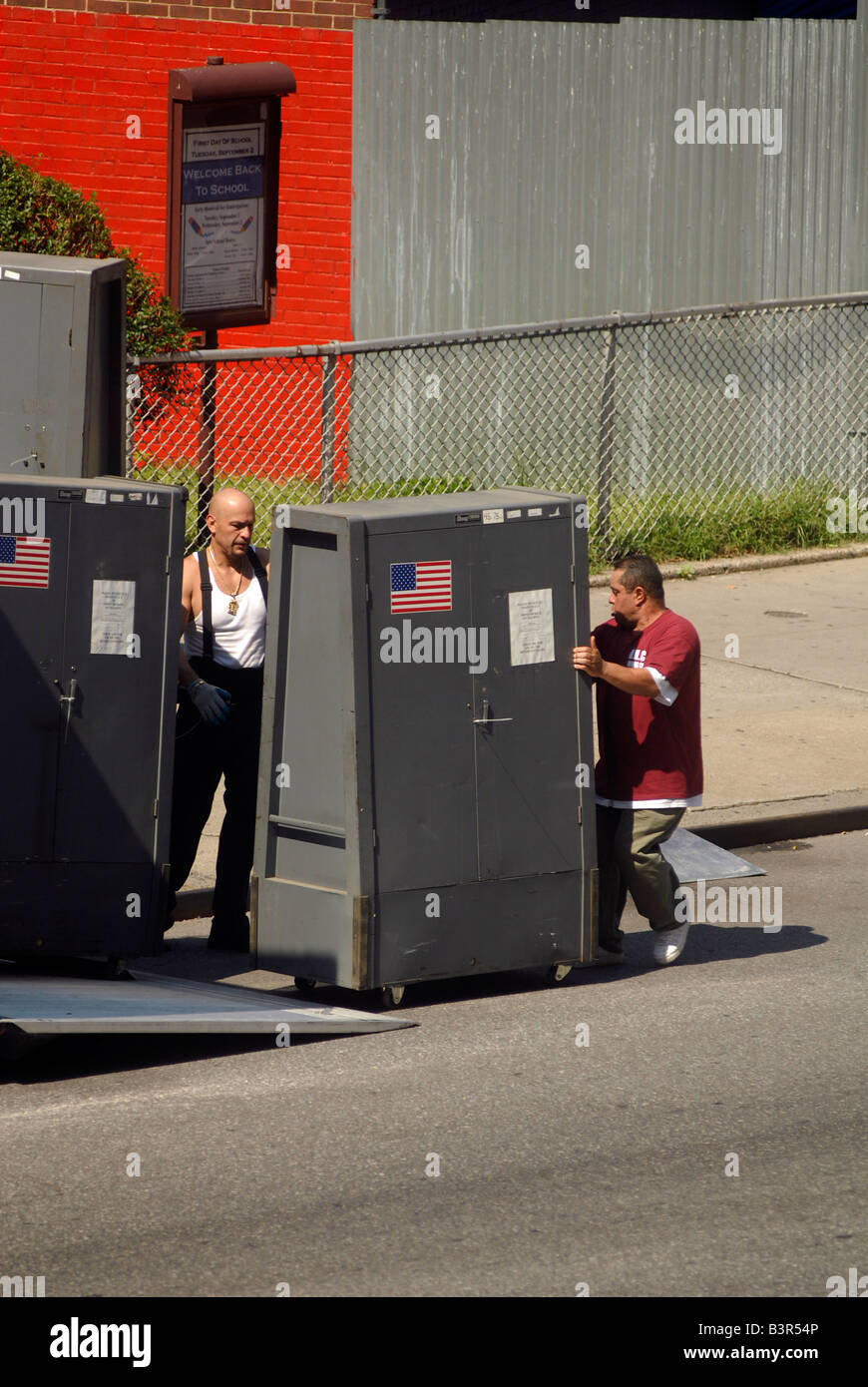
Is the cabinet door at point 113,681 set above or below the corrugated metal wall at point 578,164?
below

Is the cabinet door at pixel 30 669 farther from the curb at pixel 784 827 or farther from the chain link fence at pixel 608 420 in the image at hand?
the chain link fence at pixel 608 420

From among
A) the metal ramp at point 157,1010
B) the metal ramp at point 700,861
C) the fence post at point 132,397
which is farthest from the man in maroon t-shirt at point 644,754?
the fence post at point 132,397

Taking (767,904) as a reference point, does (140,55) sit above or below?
above

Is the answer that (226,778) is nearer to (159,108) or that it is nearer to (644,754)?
(644,754)

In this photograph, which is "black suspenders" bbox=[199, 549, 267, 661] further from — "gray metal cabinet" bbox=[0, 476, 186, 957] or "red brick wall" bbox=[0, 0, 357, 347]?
"red brick wall" bbox=[0, 0, 357, 347]

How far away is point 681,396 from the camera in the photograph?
1409 cm

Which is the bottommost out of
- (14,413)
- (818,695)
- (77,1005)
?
(77,1005)

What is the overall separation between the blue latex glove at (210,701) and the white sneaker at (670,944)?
1876mm

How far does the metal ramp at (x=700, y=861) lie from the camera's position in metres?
7.63

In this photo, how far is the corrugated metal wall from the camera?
46.7ft

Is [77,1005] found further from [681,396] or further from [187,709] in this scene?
[681,396]

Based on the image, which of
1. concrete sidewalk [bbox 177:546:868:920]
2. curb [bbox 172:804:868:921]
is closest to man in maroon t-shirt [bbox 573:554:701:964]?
curb [bbox 172:804:868:921]
